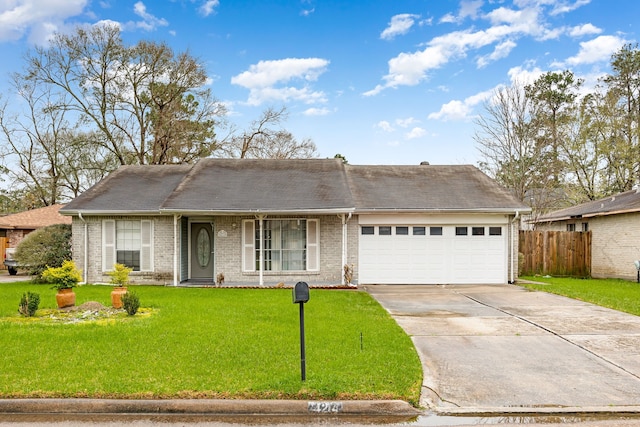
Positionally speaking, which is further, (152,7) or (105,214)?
(152,7)

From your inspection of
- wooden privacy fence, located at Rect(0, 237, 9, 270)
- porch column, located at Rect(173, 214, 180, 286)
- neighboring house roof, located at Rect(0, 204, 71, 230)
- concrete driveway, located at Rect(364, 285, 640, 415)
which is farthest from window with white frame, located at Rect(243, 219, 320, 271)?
wooden privacy fence, located at Rect(0, 237, 9, 270)

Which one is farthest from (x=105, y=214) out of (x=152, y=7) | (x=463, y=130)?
(x=463, y=130)

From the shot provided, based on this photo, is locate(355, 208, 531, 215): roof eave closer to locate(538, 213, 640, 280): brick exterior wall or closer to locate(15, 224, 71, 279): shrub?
locate(538, 213, 640, 280): brick exterior wall

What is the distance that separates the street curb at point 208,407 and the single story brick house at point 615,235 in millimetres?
17094

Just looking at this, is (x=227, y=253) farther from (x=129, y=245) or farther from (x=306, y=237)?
(x=129, y=245)

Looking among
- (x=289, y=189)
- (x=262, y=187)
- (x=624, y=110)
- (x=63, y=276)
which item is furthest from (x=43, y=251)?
(x=624, y=110)

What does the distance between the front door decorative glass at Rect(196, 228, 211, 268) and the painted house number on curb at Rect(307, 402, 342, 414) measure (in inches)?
492

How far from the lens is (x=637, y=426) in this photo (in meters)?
4.54

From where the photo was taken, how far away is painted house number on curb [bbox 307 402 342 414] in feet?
15.9

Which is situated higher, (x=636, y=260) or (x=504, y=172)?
(x=504, y=172)

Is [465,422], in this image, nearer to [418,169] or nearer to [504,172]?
[418,169]

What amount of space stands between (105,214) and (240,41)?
9273 millimetres

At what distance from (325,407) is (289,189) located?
39.4ft

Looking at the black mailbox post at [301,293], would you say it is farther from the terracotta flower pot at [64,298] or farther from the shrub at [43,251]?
the shrub at [43,251]
